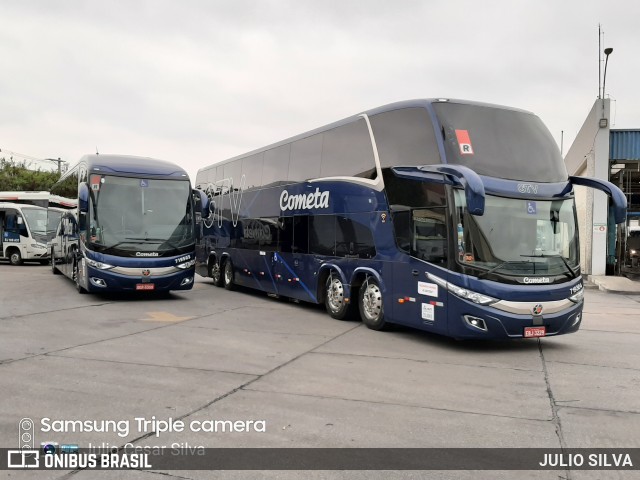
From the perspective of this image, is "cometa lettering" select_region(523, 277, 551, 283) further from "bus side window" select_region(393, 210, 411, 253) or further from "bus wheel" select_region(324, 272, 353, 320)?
"bus wheel" select_region(324, 272, 353, 320)

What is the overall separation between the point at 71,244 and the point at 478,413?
13.7 meters

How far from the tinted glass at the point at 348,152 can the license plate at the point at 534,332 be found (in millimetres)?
3741

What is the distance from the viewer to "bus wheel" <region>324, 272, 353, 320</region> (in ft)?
39.5

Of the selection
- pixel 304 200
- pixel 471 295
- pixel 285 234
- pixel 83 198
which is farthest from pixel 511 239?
pixel 83 198

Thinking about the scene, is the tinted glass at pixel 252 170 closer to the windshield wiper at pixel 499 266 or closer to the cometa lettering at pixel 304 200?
the cometa lettering at pixel 304 200

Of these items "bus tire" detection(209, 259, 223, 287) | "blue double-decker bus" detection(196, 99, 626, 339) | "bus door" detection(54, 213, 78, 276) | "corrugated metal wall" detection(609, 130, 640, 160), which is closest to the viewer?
Answer: "blue double-decker bus" detection(196, 99, 626, 339)

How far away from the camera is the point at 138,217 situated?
47.8 feet

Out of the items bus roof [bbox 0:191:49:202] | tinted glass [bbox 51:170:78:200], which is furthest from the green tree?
tinted glass [bbox 51:170:78:200]

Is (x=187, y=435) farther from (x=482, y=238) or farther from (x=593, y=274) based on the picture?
(x=593, y=274)

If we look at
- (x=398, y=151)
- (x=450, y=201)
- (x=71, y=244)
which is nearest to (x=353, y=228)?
(x=398, y=151)

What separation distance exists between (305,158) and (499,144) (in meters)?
5.20

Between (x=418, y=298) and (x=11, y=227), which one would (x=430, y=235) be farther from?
(x=11, y=227)

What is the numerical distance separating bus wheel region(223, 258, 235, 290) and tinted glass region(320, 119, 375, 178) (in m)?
6.49

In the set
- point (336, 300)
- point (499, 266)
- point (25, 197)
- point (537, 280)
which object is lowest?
point (336, 300)
